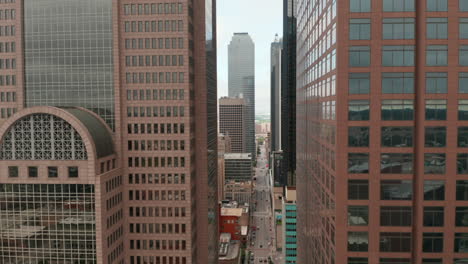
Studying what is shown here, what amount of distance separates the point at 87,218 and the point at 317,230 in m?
40.9

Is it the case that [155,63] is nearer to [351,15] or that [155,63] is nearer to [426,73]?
[351,15]

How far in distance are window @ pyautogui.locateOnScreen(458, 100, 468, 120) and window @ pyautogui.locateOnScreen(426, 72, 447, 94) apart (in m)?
1.94

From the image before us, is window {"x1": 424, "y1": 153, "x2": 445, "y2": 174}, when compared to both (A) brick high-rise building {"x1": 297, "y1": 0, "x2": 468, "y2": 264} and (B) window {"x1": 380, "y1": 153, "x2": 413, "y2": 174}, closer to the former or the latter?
(A) brick high-rise building {"x1": 297, "y1": 0, "x2": 468, "y2": 264}

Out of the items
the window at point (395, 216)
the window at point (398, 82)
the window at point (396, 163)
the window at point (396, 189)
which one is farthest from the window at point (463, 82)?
the window at point (395, 216)

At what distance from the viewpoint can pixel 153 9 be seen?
7006 centimetres

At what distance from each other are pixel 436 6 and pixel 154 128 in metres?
53.2

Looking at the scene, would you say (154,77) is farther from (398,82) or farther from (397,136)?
(397,136)

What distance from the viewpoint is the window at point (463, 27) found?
109ft

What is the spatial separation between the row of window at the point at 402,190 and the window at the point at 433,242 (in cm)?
361

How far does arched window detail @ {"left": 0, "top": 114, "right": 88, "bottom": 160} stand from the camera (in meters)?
62.6

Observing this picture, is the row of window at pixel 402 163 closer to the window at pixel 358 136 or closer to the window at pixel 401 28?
the window at pixel 358 136

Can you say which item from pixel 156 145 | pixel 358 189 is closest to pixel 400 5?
pixel 358 189

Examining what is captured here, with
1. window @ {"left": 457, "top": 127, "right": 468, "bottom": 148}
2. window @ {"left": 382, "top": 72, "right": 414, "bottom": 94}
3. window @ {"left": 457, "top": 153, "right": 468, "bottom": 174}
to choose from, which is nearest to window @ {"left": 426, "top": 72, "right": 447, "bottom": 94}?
window @ {"left": 382, "top": 72, "right": 414, "bottom": 94}

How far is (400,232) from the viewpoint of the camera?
35188mm
